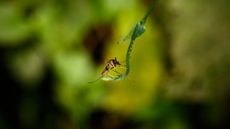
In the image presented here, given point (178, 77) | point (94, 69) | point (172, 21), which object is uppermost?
point (94, 69)

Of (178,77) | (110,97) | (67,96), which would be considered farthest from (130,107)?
(178,77)

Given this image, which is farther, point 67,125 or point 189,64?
point 67,125

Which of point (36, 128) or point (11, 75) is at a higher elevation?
point (11, 75)

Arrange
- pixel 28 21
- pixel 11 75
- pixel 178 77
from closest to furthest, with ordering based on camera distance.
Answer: pixel 178 77 → pixel 28 21 → pixel 11 75

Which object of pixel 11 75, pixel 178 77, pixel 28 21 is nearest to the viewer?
pixel 178 77

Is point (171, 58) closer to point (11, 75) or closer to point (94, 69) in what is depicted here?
point (94, 69)

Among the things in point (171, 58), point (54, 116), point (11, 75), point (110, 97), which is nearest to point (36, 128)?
point (54, 116)
